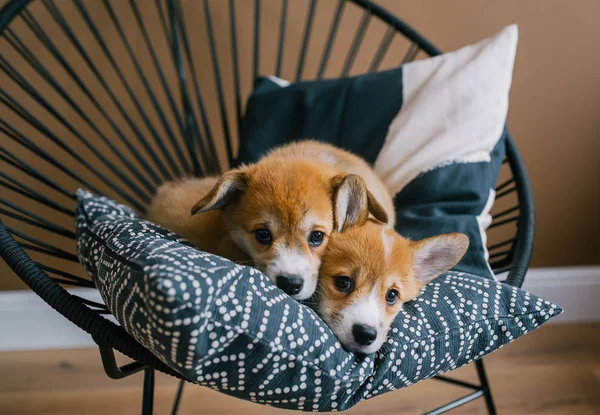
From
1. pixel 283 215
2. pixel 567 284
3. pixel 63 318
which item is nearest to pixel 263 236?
pixel 283 215

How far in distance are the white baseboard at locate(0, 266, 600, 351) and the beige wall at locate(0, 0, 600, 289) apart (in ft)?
0.28

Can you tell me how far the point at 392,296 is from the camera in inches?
33.3

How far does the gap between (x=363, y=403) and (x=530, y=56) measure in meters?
1.12

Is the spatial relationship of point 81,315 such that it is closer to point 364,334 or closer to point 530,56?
point 364,334

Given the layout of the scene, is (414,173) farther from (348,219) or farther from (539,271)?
(539,271)

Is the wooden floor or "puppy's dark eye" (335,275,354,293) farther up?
"puppy's dark eye" (335,275,354,293)

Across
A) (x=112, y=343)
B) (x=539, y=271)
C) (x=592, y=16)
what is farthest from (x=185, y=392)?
(x=592, y=16)

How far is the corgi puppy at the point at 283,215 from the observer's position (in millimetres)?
843

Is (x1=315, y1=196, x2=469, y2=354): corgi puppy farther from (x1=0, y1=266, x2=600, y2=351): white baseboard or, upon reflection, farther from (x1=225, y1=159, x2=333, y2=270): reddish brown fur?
(x1=0, y1=266, x2=600, y2=351): white baseboard

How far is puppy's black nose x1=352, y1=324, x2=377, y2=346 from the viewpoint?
29.5 inches

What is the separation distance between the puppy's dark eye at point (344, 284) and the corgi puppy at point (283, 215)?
4cm

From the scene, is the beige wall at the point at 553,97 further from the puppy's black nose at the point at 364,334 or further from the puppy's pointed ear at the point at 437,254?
the puppy's black nose at the point at 364,334

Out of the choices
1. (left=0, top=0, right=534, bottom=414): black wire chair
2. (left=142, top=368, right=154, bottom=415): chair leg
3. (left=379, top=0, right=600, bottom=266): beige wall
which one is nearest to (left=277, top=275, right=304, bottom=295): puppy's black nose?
(left=142, top=368, right=154, bottom=415): chair leg

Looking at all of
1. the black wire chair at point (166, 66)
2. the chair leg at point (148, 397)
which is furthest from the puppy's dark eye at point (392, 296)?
the black wire chair at point (166, 66)
